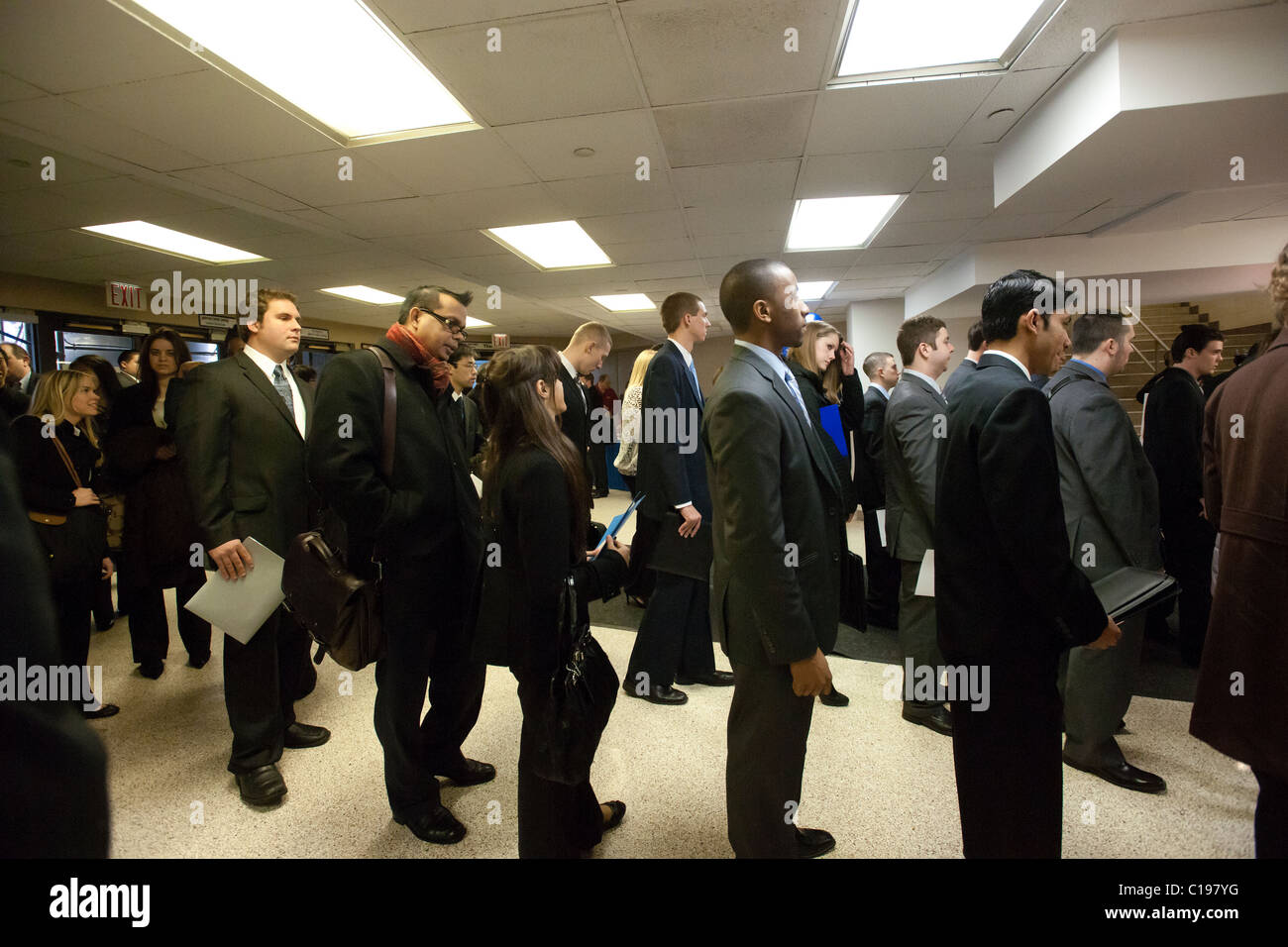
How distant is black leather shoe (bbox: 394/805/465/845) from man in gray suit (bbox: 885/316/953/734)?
1.81 metres

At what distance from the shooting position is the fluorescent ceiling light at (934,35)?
2.53 metres

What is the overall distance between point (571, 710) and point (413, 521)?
2.39 feet

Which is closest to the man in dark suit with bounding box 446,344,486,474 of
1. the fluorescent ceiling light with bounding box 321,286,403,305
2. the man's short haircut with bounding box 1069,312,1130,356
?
the man's short haircut with bounding box 1069,312,1130,356

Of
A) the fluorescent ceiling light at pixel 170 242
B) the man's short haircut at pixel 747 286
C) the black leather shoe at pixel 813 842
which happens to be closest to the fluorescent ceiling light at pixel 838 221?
the man's short haircut at pixel 747 286

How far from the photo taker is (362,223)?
16.4ft

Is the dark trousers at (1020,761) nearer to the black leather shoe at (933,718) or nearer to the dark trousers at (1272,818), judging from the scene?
the dark trousers at (1272,818)

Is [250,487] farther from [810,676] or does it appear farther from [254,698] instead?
[810,676]

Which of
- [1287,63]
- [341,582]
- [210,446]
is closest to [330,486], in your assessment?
[341,582]

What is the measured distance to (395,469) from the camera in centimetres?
171

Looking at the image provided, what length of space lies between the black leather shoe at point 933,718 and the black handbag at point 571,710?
165 centimetres

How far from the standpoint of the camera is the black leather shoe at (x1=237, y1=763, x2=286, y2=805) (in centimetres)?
198

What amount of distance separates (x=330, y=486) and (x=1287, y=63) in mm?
4154

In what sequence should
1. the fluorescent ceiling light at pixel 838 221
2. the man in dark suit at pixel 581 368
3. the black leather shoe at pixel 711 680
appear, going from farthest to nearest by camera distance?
the fluorescent ceiling light at pixel 838 221
the man in dark suit at pixel 581 368
the black leather shoe at pixel 711 680
